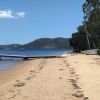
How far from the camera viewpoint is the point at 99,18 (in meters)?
77.8

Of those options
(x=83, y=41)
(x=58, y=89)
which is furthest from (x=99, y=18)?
(x=58, y=89)

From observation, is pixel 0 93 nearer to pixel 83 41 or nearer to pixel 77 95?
pixel 77 95

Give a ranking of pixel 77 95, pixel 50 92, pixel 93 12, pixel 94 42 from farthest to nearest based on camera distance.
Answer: pixel 94 42, pixel 93 12, pixel 50 92, pixel 77 95

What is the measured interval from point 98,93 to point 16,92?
12.7 ft

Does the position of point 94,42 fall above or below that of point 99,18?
below

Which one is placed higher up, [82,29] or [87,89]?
[82,29]

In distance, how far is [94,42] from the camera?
3324 inches

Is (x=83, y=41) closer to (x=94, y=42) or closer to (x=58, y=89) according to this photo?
(x=94, y=42)

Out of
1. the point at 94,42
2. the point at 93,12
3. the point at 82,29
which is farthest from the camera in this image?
the point at 82,29

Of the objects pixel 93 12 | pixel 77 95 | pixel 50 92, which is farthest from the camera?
pixel 93 12

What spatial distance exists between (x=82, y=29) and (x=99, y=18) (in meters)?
13.3

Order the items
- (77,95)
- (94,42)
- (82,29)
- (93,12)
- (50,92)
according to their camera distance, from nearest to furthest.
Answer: (77,95)
(50,92)
(93,12)
(94,42)
(82,29)

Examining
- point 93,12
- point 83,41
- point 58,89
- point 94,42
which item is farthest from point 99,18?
point 58,89

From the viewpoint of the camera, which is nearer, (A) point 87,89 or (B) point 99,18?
(A) point 87,89
